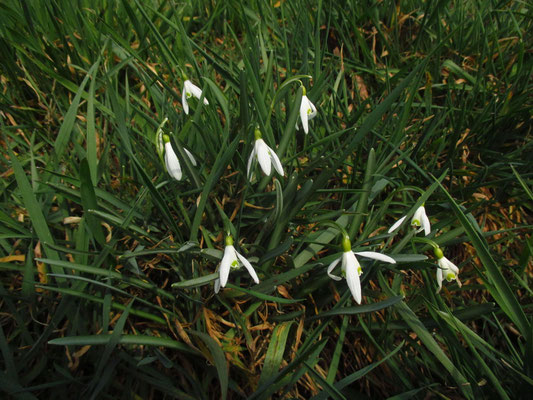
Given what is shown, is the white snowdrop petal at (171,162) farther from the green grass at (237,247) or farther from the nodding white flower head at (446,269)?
the nodding white flower head at (446,269)

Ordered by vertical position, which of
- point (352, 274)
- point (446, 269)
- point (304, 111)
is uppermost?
point (304, 111)

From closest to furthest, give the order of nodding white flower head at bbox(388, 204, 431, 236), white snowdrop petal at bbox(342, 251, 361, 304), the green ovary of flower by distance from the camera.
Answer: white snowdrop petal at bbox(342, 251, 361, 304) → the green ovary of flower → nodding white flower head at bbox(388, 204, 431, 236)

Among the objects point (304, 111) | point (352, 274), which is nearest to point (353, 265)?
point (352, 274)

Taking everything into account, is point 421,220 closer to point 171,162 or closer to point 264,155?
point 264,155

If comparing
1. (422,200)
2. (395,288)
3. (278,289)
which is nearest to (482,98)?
(422,200)

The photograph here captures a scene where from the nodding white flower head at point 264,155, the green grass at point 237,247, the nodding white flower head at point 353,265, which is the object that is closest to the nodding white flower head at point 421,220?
the green grass at point 237,247

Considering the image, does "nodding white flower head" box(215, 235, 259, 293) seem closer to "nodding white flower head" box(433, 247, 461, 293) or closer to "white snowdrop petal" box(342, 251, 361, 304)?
"white snowdrop petal" box(342, 251, 361, 304)

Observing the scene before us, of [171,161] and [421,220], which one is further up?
[171,161]

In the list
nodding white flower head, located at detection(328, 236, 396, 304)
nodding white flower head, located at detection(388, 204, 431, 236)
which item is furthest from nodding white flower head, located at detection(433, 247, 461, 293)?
nodding white flower head, located at detection(328, 236, 396, 304)
